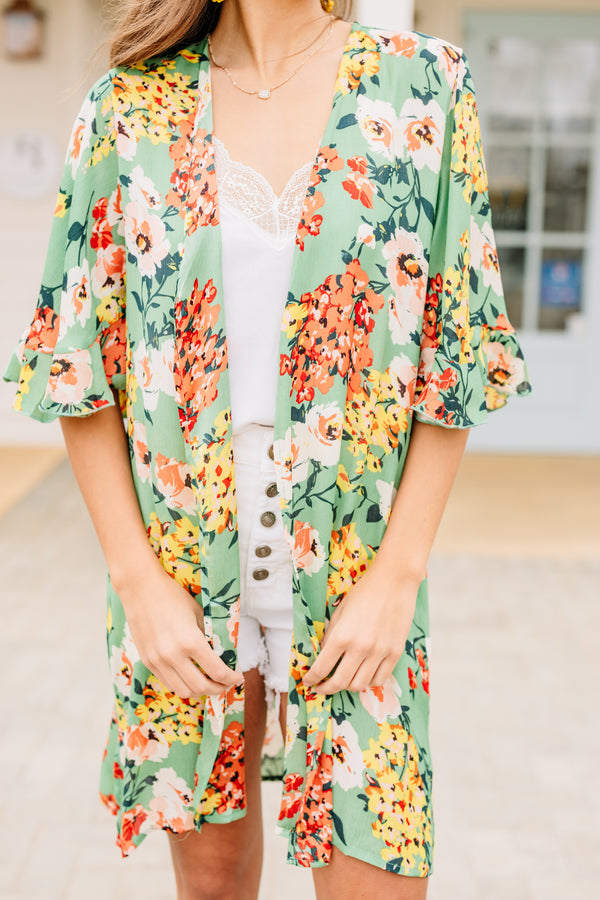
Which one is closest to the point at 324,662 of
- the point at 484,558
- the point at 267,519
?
the point at 267,519

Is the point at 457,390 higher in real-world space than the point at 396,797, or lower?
higher

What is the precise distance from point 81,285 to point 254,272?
0.63 feet

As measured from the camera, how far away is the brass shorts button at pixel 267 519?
1109 mm

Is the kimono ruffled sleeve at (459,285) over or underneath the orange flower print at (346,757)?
over

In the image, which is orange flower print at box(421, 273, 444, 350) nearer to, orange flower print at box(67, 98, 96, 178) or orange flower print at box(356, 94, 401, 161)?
orange flower print at box(356, 94, 401, 161)

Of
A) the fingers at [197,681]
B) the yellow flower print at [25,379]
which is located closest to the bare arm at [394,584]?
the fingers at [197,681]

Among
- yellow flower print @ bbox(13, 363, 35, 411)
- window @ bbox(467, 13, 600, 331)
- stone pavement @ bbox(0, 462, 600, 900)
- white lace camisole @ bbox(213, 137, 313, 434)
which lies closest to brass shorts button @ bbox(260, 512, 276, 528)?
white lace camisole @ bbox(213, 137, 313, 434)

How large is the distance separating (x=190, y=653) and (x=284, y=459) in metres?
0.24

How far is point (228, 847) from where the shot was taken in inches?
49.7

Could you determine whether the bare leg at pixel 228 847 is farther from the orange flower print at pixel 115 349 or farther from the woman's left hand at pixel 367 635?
the orange flower print at pixel 115 349

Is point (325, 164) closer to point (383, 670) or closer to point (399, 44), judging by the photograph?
point (399, 44)

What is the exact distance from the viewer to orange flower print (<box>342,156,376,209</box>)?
104 centimetres

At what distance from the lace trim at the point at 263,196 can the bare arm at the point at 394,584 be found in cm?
27

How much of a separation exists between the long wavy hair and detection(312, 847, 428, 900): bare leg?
93cm
